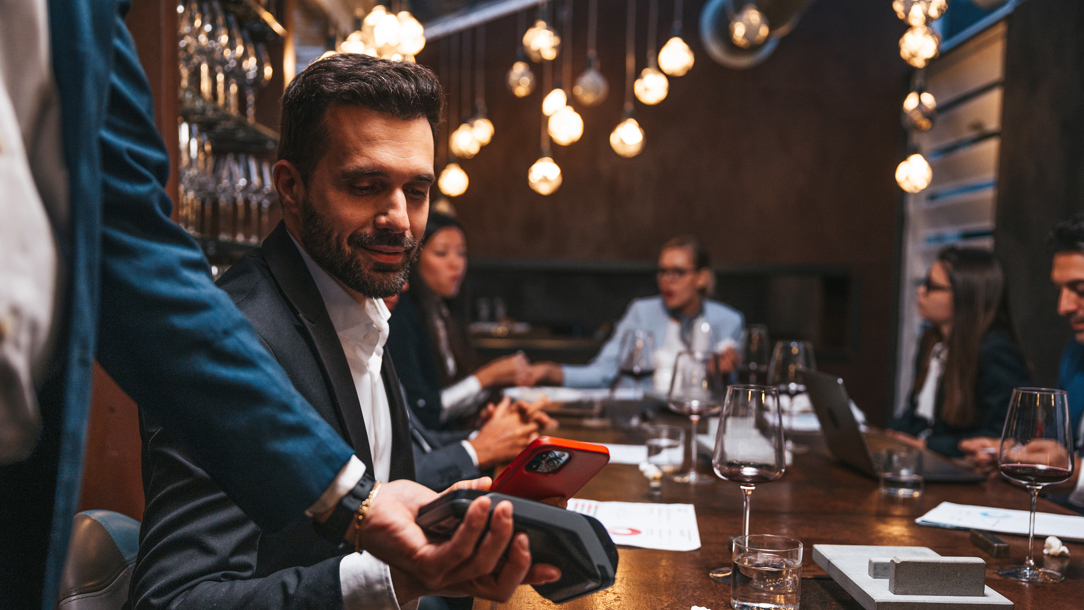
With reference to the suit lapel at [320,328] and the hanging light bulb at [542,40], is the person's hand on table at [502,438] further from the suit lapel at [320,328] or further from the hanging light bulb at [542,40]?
the hanging light bulb at [542,40]

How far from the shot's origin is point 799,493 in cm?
166

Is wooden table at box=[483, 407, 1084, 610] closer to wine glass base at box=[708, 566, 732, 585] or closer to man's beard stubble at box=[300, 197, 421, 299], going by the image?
wine glass base at box=[708, 566, 732, 585]

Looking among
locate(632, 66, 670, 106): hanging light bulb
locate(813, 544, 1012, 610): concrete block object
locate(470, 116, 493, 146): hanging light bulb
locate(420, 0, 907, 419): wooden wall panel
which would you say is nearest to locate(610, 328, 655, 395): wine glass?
locate(813, 544, 1012, 610): concrete block object

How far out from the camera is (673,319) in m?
4.28

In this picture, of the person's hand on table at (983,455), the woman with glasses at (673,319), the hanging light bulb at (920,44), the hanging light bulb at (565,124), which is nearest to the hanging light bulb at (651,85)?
the hanging light bulb at (565,124)

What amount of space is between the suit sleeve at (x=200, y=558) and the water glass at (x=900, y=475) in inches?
49.4

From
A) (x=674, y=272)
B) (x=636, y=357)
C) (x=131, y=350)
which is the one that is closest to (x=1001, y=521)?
(x=636, y=357)

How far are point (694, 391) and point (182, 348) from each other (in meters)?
1.31

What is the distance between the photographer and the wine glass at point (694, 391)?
70.2 inches

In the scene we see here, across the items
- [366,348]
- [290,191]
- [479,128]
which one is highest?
[479,128]

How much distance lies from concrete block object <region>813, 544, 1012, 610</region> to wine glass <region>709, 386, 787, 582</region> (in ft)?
0.43

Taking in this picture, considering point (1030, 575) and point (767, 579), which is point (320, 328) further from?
point (1030, 575)

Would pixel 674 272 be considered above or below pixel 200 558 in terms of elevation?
above

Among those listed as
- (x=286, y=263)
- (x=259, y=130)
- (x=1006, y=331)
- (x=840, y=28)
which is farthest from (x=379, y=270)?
(x=840, y=28)
